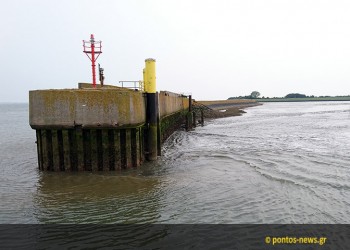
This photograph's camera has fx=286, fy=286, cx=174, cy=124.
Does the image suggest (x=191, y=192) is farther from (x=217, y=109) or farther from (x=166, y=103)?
(x=217, y=109)

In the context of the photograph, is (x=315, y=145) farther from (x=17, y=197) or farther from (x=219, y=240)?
(x=17, y=197)

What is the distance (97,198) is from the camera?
24.2 ft

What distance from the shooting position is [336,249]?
4762mm

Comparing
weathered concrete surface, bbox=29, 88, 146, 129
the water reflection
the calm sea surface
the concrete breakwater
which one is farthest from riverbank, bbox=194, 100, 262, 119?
the water reflection

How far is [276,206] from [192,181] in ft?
9.49

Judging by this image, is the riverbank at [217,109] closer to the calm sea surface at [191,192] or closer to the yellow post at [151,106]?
the yellow post at [151,106]

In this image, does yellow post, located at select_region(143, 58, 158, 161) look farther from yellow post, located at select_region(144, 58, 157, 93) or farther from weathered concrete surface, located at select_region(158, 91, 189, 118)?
weathered concrete surface, located at select_region(158, 91, 189, 118)

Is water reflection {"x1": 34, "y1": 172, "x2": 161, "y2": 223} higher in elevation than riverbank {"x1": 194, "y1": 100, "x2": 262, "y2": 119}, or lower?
lower

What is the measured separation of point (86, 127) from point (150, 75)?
138 inches

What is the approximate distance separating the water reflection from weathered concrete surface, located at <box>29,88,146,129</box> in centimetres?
175

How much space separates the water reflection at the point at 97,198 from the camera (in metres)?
6.13

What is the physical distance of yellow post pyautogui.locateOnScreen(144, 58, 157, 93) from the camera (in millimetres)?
11445

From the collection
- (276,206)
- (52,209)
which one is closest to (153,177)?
(52,209)

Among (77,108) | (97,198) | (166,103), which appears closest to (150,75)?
(77,108)
